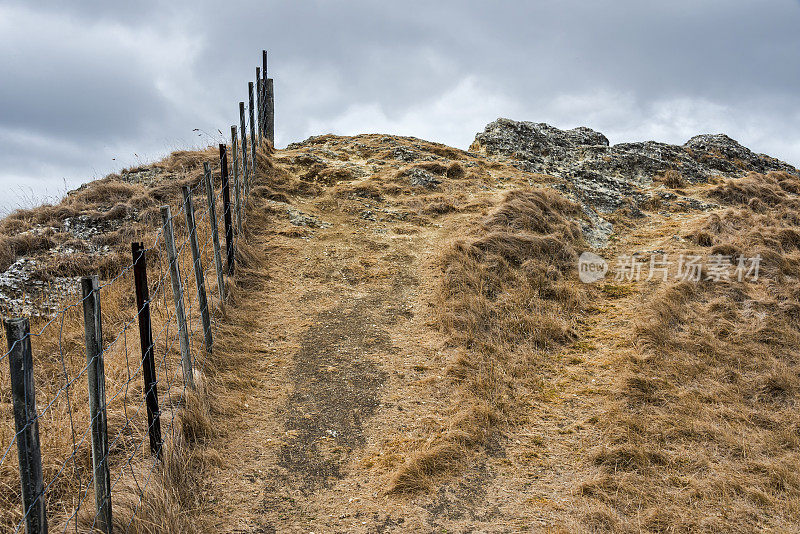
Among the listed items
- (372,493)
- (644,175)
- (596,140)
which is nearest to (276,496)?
(372,493)

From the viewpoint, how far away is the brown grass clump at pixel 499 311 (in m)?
5.91

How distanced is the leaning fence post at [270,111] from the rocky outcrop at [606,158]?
7.60 meters

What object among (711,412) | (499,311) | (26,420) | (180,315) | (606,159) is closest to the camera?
(26,420)

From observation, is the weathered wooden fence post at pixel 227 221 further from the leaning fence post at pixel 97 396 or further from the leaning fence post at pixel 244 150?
the leaning fence post at pixel 97 396

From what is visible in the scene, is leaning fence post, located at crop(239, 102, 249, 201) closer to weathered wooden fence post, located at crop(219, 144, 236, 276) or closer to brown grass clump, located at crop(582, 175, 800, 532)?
weathered wooden fence post, located at crop(219, 144, 236, 276)

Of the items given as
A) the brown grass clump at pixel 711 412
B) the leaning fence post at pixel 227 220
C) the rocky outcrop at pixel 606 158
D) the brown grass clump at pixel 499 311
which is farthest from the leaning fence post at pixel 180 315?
the rocky outcrop at pixel 606 158

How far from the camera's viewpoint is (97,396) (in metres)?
3.60

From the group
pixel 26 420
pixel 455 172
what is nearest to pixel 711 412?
pixel 26 420

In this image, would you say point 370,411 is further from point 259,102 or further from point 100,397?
point 259,102

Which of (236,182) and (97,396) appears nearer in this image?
(97,396)

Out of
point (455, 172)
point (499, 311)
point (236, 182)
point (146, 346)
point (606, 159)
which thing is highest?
point (606, 159)

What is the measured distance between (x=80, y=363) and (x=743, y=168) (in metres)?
22.3

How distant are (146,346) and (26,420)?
176 centimetres

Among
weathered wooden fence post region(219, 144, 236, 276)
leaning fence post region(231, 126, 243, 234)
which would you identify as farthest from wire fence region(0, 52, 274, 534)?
leaning fence post region(231, 126, 243, 234)
